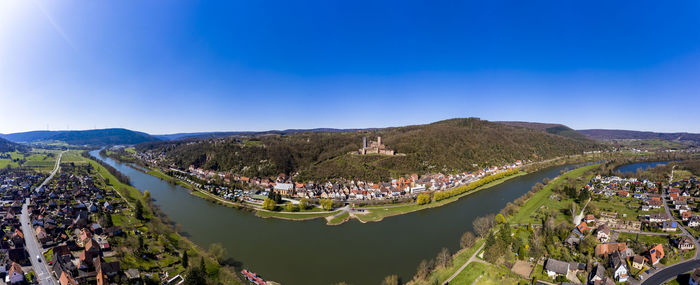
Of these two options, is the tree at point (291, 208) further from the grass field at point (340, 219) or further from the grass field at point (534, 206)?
the grass field at point (534, 206)

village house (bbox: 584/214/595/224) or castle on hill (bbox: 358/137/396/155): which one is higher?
castle on hill (bbox: 358/137/396/155)

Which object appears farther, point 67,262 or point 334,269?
point 334,269

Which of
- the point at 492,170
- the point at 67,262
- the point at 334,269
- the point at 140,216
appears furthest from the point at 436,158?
the point at 67,262

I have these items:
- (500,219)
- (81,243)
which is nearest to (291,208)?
(81,243)

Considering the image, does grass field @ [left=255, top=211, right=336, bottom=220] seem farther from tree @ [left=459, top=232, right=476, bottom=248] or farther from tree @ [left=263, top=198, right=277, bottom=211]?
tree @ [left=459, top=232, right=476, bottom=248]

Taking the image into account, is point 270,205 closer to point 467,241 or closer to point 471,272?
point 467,241

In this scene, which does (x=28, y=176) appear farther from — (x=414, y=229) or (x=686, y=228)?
(x=686, y=228)

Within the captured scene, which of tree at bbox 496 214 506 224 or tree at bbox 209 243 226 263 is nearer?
tree at bbox 209 243 226 263

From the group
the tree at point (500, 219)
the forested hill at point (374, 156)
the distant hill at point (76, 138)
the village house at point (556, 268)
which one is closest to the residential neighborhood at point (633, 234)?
the village house at point (556, 268)

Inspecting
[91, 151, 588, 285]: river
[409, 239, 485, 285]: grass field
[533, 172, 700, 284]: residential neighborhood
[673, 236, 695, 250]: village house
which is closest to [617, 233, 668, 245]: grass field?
[533, 172, 700, 284]: residential neighborhood
